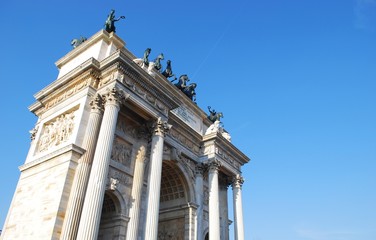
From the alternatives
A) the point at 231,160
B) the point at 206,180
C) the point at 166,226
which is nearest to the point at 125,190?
the point at 166,226

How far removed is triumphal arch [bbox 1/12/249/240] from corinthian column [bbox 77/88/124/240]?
1.7 inches

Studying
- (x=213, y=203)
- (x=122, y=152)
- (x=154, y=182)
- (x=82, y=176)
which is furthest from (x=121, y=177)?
(x=213, y=203)

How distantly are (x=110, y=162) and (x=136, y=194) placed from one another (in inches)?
88.9

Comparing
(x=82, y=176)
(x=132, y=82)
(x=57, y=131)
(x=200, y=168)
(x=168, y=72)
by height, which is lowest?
(x=82, y=176)

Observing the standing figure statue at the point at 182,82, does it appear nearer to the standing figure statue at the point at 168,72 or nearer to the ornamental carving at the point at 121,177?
the standing figure statue at the point at 168,72

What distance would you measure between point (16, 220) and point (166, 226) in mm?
10382

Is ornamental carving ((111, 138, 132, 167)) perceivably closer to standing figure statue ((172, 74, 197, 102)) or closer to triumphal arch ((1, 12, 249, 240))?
triumphal arch ((1, 12, 249, 240))

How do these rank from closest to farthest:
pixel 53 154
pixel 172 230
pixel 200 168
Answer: pixel 53 154 < pixel 172 230 < pixel 200 168

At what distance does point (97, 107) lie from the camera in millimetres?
17969

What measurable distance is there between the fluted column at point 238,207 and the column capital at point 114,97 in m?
13.9

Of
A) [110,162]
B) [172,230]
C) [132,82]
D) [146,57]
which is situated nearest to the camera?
[110,162]

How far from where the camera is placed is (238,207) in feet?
88.2

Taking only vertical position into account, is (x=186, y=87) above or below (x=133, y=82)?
above

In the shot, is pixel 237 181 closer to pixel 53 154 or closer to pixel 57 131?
pixel 57 131
